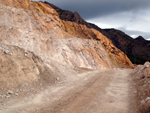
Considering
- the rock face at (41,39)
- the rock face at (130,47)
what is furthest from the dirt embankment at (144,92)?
the rock face at (130,47)

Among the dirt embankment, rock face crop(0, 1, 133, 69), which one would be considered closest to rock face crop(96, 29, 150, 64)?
rock face crop(0, 1, 133, 69)

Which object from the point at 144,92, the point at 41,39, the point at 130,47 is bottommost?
the point at 144,92

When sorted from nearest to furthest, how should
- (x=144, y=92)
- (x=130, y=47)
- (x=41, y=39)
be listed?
1. (x=144, y=92)
2. (x=41, y=39)
3. (x=130, y=47)

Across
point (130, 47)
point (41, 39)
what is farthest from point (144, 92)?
point (130, 47)

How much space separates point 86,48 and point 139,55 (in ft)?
303

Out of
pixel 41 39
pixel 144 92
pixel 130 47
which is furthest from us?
pixel 130 47

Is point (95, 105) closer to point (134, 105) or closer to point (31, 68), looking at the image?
point (134, 105)

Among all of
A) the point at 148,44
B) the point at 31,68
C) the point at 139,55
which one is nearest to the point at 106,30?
the point at 139,55

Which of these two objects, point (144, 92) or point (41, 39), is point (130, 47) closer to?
point (41, 39)

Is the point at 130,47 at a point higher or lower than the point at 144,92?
higher

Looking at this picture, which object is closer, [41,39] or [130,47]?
[41,39]

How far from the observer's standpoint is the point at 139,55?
10581 centimetres

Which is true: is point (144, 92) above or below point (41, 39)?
below

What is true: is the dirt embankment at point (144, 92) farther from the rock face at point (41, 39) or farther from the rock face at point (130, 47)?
the rock face at point (130, 47)
